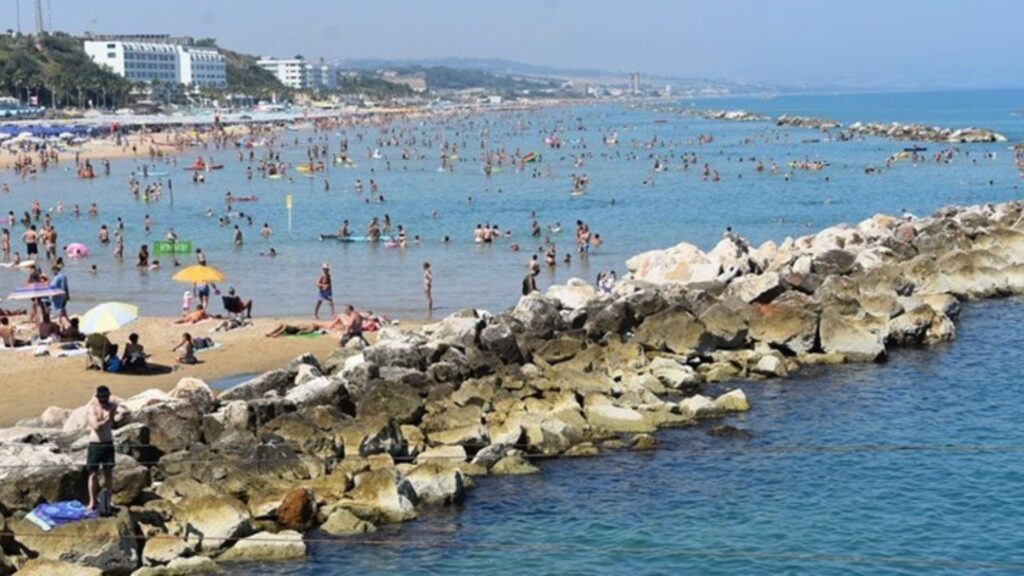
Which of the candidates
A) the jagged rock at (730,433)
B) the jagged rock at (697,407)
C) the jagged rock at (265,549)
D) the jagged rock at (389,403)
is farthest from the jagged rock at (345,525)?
the jagged rock at (697,407)

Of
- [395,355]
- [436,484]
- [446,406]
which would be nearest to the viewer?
[436,484]

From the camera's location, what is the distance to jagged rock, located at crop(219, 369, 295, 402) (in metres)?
21.6

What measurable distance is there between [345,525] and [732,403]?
28.5 ft

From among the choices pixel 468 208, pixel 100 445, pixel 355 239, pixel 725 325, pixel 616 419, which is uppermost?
pixel 100 445

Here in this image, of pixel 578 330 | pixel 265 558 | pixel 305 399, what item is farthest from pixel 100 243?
pixel 265 558

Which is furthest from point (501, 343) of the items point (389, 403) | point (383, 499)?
point (383, 499)

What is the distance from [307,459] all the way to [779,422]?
8529mm

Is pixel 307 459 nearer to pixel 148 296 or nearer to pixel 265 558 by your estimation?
pixel 265 558

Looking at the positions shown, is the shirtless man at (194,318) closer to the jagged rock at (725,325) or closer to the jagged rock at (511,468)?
the jagged rock at (725,325)

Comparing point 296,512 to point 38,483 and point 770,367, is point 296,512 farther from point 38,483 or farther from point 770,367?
point 770,367

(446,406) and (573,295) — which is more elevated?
(573,295)

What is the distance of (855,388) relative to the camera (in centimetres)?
2497

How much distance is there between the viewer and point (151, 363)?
25984mm

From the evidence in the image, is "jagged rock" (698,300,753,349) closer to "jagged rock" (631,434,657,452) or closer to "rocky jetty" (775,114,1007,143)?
"jagged rock" (631,434,657,452)
